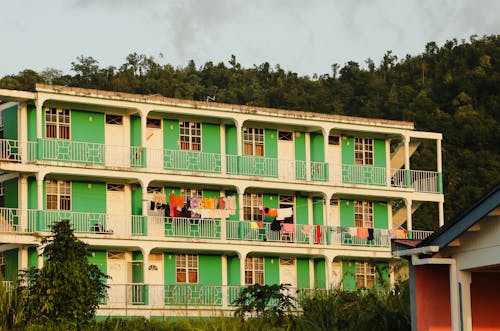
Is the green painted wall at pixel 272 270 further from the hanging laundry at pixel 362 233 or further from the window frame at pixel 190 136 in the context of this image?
the window frame at pixel 190 136

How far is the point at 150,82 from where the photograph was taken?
7925 centimetres

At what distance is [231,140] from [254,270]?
17.0ft

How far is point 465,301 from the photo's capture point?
23.1 metres

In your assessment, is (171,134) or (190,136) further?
(190,136)

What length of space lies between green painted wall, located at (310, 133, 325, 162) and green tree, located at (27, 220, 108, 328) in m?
21.2

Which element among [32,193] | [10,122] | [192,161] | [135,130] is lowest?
[32,193]

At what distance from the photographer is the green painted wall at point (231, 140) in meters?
52.5

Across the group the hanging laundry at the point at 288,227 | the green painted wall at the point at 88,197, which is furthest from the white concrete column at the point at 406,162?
the green painted wall at the point at 88,197

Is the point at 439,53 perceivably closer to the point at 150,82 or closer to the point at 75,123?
the point at 150,82

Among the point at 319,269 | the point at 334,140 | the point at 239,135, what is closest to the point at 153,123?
the point at 239,135

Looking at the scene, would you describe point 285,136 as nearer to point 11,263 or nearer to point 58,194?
point 58,194

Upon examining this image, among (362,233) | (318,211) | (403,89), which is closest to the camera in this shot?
(362,233)

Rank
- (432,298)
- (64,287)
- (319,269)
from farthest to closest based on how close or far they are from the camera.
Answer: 1. (319,269)
2. (64,287)
3. (432,298)

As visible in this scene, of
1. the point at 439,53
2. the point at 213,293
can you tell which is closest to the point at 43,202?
the point at 213,293
